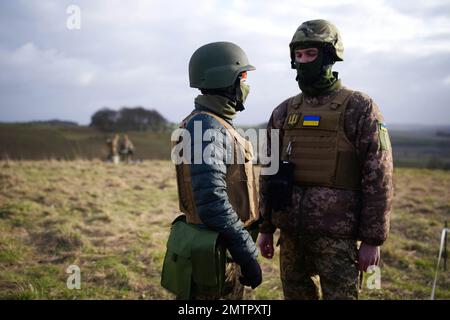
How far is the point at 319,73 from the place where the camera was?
2697 millimetres

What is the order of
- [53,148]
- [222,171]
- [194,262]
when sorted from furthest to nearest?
[53,148]
[194,262]
[222,171]

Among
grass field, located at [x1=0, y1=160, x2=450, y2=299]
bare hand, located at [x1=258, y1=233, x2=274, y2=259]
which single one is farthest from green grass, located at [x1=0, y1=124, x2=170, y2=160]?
bare hand, located at [x1=258, y1=233, x2=274, y2=259]

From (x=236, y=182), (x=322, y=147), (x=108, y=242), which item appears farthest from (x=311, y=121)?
(x=108, y=242)

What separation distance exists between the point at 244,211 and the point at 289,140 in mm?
742

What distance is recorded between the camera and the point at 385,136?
2561 mm

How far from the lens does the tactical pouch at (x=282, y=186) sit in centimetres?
277

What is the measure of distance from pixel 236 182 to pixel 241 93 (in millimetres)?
627

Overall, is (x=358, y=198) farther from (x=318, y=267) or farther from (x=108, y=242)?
(x=108, y=242)

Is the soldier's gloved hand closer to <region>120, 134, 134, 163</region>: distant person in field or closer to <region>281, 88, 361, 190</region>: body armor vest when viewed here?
<region>281, 88, 361, 190</region>: body armor vest

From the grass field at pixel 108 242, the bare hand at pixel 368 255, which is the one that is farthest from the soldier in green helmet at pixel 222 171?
the grass field at pixel 108 242

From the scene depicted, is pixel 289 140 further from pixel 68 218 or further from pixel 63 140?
pixel 63 140

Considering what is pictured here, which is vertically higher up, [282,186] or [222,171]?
[222,171]

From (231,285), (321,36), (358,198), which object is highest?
(321,36)

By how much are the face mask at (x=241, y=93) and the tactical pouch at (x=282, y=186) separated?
1.94 ft
